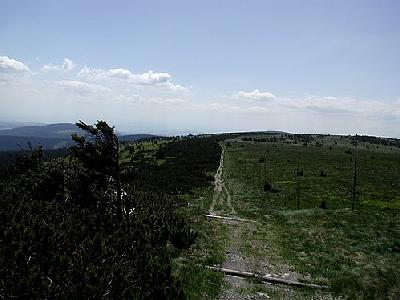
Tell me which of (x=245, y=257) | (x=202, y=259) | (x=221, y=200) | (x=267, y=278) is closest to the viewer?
(x=267, y=278)

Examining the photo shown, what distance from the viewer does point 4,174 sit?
38594 millimetres

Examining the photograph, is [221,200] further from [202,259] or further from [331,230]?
[202,259]

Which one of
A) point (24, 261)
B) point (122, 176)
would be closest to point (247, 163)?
point (122, 176)

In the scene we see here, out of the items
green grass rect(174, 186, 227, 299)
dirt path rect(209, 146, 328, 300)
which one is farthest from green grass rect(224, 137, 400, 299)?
green grass rect(174, 186, 227, 299)

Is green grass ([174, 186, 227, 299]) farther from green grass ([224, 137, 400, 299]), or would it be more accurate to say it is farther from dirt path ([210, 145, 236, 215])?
green grass ([224, 137, 400, 299])

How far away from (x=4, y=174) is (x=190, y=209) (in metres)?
18.9

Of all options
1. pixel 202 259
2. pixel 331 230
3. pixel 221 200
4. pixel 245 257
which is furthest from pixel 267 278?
pixel 221 200

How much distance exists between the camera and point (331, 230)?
86.9 feet

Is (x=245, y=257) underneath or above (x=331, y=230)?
underneath

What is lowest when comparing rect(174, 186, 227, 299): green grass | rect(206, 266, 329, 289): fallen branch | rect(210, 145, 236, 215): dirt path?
rect(206, 266, 329, 289): fallen branch

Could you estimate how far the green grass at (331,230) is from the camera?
19.1 m

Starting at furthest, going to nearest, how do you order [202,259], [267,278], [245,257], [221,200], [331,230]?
[221,200] < [331,230] < [245,257] < [202,259] < [267,278]

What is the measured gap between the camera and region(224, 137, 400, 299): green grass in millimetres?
19062

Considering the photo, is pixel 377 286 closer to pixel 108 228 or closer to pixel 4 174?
pixel 108 228
